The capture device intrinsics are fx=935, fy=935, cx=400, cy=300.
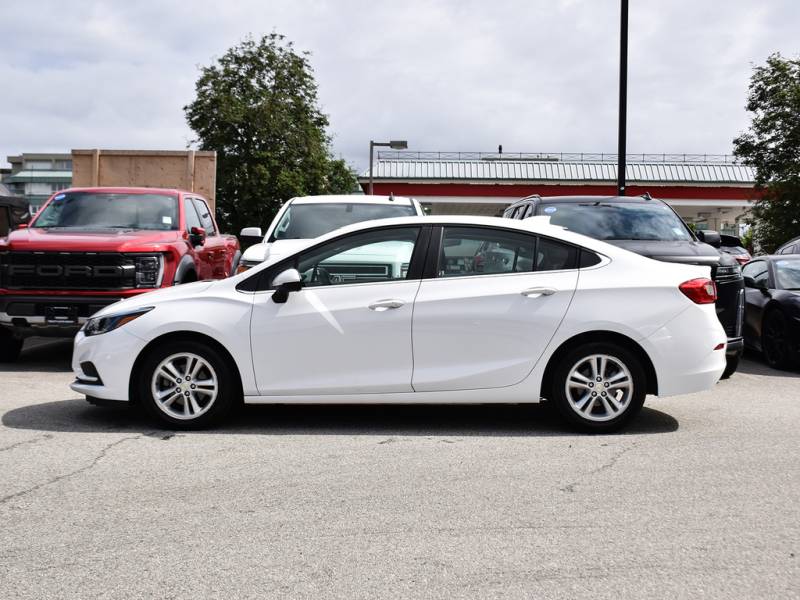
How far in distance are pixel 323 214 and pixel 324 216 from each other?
0.14ft

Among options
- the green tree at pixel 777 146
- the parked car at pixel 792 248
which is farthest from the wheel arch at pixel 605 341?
the green tree at pixel 777 146

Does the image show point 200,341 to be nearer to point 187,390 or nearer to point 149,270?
point 187,390

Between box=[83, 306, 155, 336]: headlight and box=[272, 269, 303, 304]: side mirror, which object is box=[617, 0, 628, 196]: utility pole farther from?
box=[83, 306, 155, 336]: headlight

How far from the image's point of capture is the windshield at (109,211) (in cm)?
1152

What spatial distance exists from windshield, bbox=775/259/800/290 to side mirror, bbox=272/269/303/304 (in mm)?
7381

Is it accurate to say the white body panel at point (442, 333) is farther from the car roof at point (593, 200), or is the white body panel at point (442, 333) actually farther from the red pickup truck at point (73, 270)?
the car roof at point (593, 200)

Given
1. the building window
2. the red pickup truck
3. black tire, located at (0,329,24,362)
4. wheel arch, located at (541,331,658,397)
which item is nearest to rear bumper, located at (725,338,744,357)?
wheel arch, located at (541,331,658,397)

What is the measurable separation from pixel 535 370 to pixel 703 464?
4.35ft

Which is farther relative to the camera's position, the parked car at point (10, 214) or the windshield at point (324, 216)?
the parked car at point (10, 214)

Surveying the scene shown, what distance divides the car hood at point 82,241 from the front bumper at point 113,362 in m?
3.80

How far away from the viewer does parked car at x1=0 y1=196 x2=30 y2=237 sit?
15.4 meters

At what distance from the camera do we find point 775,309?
1125 centimetres

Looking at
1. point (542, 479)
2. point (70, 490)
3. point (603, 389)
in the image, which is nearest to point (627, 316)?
point (603, 389)

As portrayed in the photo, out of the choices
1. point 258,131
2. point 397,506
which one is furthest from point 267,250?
point 258,131
